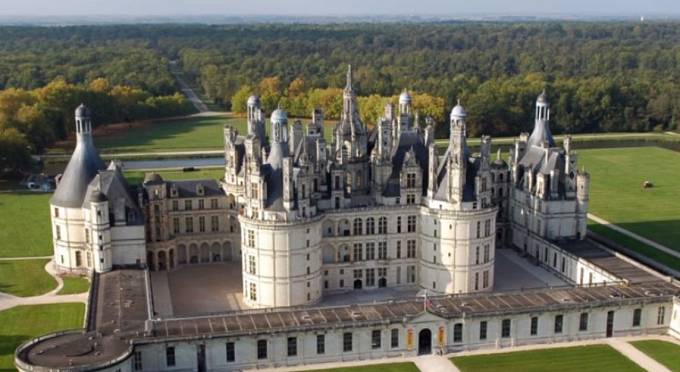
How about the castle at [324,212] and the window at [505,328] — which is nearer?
the window at [505,328]

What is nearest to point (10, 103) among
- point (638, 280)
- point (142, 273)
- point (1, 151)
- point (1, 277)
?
point (1, 151)

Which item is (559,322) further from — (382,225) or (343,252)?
(343,252)

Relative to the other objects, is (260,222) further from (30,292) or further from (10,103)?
(10,103)

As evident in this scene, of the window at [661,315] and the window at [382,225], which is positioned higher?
the window at [382,225]

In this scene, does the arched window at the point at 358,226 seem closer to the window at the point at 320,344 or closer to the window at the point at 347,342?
the window at the point at 347,342

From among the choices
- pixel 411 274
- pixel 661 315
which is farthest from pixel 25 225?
pixel 661 315

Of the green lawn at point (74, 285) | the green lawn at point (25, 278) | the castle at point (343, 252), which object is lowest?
the green lawn at point (74, 285)

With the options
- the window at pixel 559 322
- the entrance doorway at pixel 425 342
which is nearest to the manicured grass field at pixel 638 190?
the window at pixel 559 322
